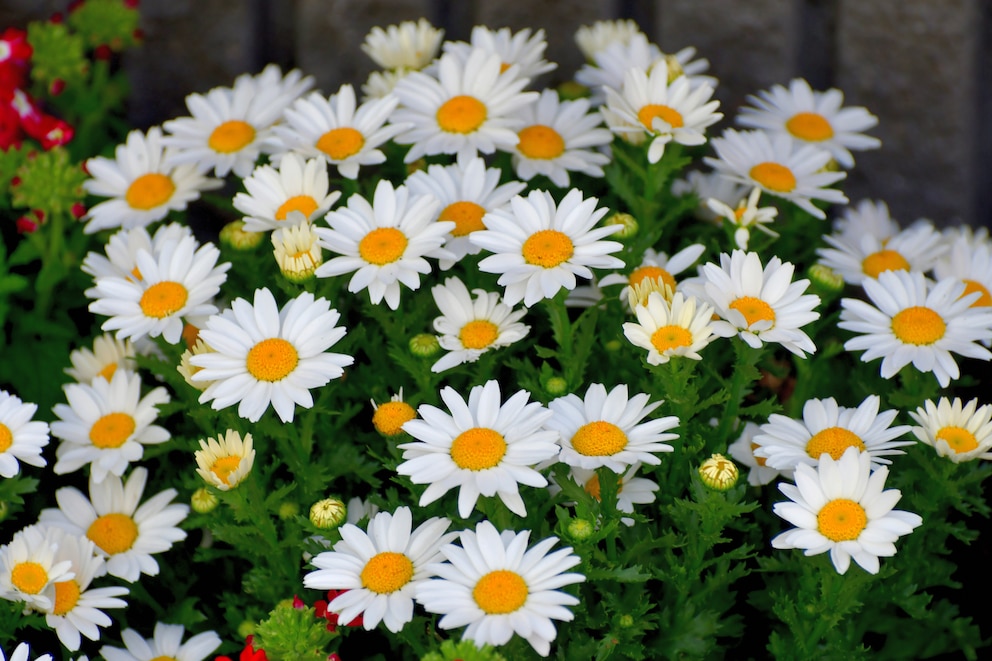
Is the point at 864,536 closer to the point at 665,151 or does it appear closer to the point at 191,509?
the point at 665,151

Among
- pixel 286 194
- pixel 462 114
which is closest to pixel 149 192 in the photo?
pixel 286 194

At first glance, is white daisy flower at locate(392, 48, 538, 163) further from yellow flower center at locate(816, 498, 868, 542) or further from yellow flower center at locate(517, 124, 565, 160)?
yellow flower center at locate(816, 498, 868, 542)

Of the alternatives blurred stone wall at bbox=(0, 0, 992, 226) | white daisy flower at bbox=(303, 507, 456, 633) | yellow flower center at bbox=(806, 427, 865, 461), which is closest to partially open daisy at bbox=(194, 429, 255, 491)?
white daisy flower at bbox=(303, 507, 456, 633)

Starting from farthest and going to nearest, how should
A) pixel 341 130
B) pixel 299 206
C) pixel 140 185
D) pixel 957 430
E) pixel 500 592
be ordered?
pixel 140 185, pixel 341 130, pixel 299 206, pixel 957 430, pixel 500 592

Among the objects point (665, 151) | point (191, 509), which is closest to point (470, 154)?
point (665, 151)

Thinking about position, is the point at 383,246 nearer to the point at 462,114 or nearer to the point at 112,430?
the point at 462,114

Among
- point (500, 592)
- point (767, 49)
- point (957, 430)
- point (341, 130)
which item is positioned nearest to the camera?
point (500, 592)

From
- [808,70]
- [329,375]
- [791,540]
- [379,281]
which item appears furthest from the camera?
[808,70]
